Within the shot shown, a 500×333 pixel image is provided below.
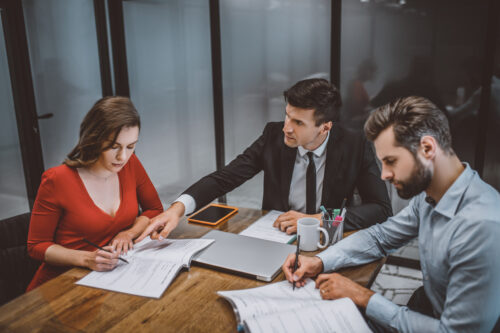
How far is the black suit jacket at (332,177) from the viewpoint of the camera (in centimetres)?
195

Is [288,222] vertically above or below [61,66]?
below

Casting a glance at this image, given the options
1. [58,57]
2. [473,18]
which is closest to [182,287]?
[473,18]

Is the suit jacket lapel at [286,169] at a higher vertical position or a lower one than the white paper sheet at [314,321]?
higher

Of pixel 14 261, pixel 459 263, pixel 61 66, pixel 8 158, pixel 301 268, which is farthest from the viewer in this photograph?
pixel 61 66

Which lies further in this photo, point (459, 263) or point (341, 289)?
point (341, 289)

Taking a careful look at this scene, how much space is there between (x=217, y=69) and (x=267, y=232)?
2486mm

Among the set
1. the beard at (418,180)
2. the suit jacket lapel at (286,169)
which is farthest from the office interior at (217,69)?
the beard at (418,180)

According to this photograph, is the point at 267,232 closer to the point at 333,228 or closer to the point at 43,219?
the point at 333,228

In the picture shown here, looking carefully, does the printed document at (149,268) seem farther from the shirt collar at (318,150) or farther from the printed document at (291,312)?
the shirt collar at (318,150)

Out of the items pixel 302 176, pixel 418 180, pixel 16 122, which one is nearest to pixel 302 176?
pixel 302 176

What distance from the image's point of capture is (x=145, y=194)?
1.98 metres

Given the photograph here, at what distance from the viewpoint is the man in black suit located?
1.97 metres

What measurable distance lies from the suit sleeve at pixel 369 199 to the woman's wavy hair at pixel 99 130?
1042 mm

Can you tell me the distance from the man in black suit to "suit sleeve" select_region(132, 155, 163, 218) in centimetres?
15
